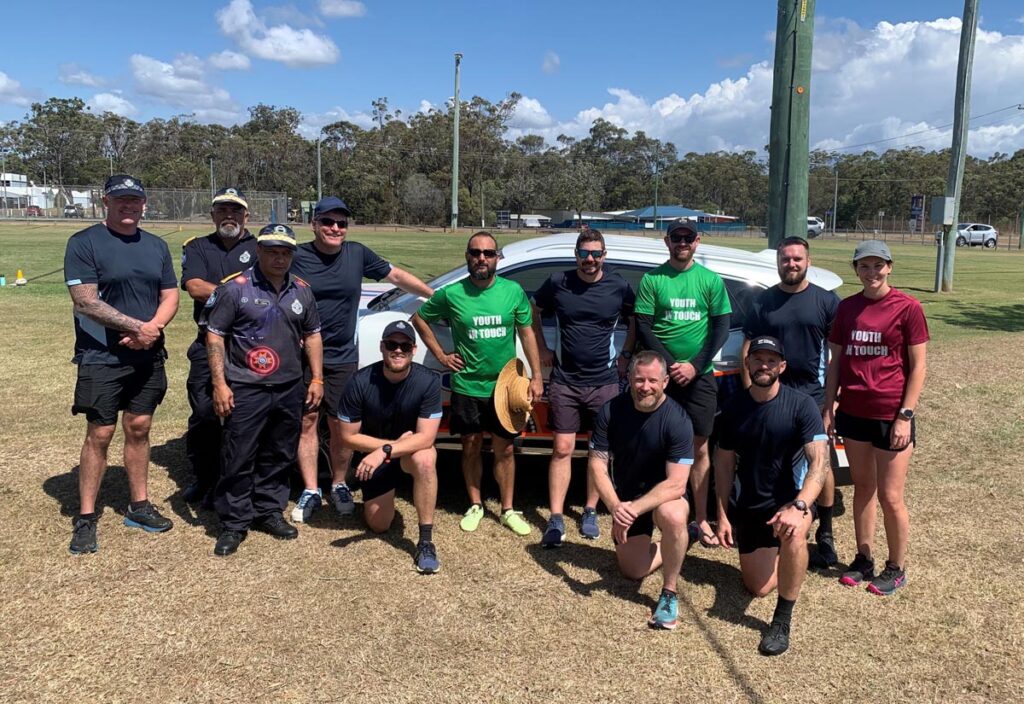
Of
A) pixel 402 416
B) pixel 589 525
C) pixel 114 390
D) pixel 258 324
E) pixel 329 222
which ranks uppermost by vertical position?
pixel 329 222

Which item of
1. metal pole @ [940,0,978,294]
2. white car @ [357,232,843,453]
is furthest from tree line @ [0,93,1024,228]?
white car @ [357,232,843,453]

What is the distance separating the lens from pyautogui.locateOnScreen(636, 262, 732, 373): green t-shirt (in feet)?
14.3

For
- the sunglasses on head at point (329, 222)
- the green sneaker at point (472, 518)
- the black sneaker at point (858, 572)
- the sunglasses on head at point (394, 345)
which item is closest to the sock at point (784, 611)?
the black sneaker at point (858, 572)

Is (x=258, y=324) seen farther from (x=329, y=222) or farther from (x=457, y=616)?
(x=457, y=616)

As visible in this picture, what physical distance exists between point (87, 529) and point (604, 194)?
9891cm

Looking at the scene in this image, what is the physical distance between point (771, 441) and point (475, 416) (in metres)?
1.66

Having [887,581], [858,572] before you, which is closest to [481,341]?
[858,572]

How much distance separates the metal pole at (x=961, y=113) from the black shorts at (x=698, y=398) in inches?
639

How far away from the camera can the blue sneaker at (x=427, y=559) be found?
4.06 meters

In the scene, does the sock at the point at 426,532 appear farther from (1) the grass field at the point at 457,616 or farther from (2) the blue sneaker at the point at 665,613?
(2) the blue sneaker at the point at 665,613

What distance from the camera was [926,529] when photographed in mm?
4680

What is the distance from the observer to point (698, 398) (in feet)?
14.5

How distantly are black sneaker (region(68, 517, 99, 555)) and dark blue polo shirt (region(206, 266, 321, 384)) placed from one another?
108cm

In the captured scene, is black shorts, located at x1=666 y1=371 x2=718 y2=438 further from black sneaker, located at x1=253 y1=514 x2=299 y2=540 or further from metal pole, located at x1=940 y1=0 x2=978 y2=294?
metal pole, located at x1=940 y1=0 x2=978 y2=294
